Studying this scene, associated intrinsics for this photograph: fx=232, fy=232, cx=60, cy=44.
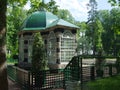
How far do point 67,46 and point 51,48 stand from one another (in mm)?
1943

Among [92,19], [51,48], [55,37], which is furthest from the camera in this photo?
[92,19]

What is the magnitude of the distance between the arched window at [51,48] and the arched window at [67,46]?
0.98m

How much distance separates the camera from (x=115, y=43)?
7106 centimetres

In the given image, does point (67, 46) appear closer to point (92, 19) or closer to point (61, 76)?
point (61, 76)

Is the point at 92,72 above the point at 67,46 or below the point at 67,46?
below

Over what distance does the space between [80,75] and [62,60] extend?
37.1 feet

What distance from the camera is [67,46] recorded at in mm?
25641

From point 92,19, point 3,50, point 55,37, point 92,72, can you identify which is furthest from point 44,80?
point 92,19

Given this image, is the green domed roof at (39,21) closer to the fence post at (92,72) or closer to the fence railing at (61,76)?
the fence railing at (61,76)

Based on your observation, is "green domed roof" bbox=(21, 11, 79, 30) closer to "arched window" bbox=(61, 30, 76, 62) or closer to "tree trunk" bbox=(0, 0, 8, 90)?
"arched window" bbox=(61, 30, 76, 62)

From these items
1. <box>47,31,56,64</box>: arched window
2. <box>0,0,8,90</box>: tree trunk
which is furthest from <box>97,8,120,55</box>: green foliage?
<box>0,0,8,90</box>: tree trunk

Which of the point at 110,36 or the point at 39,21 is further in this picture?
the point at 110,36

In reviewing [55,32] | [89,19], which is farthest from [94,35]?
[55,32]

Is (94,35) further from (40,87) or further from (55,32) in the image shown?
(40,87)
